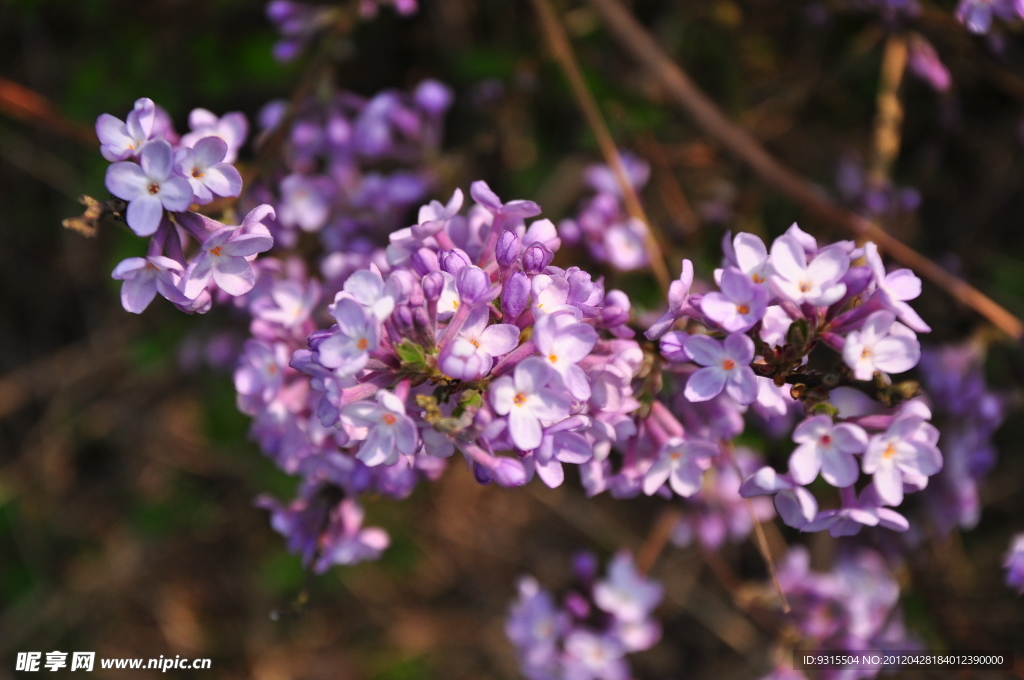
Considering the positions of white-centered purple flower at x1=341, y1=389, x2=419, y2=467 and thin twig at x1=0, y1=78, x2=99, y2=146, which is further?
thin twig at x1=0, y1=78, x2=99, y2=146

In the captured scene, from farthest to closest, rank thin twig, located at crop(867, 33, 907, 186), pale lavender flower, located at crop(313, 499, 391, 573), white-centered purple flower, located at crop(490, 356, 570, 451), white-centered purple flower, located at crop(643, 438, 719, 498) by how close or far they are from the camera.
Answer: thin twig, located at crop(867, 33, 907, 186) → pale lavender flower, located at crop(313, 499, 391, 573) → white-centered purple flower, located at crop(643, 438, 719, 498) → white-centered purple flower, located at crop(490, 356, 570, 451)

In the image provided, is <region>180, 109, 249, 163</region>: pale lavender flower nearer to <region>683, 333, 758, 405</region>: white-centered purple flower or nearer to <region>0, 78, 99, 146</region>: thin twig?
<region>0, 78, 99, 146</region>: thin twig

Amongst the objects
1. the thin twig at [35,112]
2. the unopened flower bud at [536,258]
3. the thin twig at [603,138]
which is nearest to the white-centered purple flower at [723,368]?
the unopened flower bud at [536,258]

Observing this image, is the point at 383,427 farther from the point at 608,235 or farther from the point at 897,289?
the point at 608,235

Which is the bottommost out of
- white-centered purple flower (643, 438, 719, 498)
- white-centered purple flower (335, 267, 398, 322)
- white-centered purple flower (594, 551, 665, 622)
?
white-centered purple flower (594, 551, 665, 622)

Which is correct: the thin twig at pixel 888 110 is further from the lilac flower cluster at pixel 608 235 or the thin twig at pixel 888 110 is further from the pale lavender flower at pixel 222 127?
the pale lavender flower at pixel 222 127

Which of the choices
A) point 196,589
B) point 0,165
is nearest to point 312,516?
point 196,589

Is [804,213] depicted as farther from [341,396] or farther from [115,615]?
[115,615]

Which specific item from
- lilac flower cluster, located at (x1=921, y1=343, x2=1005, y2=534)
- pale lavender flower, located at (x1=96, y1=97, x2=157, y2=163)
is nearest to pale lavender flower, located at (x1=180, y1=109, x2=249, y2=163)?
pale lavender flower, located at (x1=96, y1=97, x2=157, y2=163)
